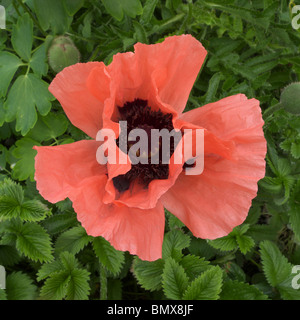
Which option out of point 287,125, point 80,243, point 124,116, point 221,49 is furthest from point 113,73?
point 287,125

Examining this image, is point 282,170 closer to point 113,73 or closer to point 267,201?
point 267,201

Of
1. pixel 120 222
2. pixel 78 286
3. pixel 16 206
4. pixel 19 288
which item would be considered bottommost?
pixel 19 288

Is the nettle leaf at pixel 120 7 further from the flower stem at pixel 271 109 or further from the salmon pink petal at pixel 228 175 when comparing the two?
the flower stem at pixel 271 109

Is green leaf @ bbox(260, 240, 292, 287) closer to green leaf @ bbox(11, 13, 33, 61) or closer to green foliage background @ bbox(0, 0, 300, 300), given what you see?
green foliage background @ bbox(0, 0, 300, 300)

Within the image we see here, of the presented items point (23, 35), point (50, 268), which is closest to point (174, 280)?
point (50, 268)

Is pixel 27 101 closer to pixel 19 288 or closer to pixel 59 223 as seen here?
pixel 59 223

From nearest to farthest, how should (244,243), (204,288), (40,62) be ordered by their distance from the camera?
1. (204,288)
2. (244,243)
3. (40,62)

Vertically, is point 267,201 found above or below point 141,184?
below
